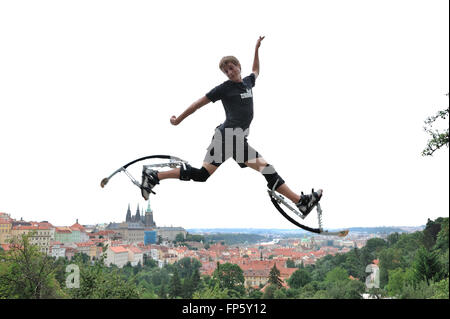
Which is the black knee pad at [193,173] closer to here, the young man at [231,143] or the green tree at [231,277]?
the young man at [231,143]

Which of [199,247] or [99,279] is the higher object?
[99,279]

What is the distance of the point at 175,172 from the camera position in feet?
11.6

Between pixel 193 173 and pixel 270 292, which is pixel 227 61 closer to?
pixel 193 173

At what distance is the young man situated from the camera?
3.36 meters

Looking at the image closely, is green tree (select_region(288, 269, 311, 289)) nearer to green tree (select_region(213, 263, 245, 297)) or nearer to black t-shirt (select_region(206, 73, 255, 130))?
green tree (select_region(213, 263, 245, 297))

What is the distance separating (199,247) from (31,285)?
110m

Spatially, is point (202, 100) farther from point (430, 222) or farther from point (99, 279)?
point (430, 222)

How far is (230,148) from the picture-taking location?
341cm

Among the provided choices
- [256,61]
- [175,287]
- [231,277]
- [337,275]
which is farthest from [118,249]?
[256,61]

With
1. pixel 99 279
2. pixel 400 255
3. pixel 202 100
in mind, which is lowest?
pixel 400 255

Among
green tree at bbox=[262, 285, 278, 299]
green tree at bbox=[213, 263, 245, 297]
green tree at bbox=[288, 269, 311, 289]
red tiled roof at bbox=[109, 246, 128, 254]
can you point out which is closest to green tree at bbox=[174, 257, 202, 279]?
red tiled roof at bbox=[109, 246, 128, 254]

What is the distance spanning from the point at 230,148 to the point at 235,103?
14.8 inches

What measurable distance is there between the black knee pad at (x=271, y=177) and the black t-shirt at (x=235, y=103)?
0.41 m
